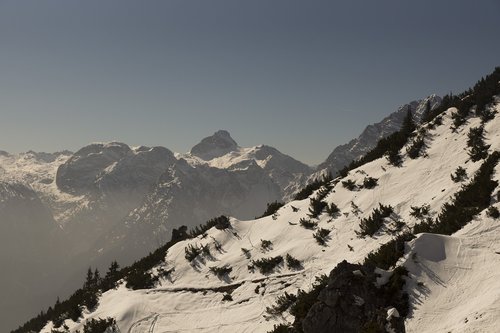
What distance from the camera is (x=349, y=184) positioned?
92.5ft

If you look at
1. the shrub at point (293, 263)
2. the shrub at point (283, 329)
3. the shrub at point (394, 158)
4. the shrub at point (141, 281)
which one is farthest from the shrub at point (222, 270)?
the shrub at point (394, 158)

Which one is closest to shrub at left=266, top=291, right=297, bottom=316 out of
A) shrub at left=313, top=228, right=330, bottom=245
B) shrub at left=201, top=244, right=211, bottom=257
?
shrub at left=313, top=228, right=330, bottom=245

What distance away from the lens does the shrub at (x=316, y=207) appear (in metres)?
26.4

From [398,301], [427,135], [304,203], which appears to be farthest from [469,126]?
[398,301]

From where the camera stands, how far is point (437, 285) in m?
12.4

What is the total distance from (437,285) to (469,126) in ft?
64.8

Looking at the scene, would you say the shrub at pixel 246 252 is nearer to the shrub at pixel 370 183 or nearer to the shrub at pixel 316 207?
the shrub at pixel 316 207

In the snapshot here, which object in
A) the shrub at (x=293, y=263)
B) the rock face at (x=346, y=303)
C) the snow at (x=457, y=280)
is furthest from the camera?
the shrub at (x=293, y=263)

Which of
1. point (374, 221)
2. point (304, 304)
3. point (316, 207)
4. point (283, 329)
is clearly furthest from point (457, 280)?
point (316, 207)

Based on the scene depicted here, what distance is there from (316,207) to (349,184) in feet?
10.6

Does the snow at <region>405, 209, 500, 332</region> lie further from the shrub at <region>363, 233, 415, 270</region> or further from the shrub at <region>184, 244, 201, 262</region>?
the shrub at <region>184, 244, 201, 262</region>

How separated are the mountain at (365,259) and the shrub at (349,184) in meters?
0.08

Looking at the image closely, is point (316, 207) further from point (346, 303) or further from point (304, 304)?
point (346, 303)

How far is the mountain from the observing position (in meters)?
11.9
